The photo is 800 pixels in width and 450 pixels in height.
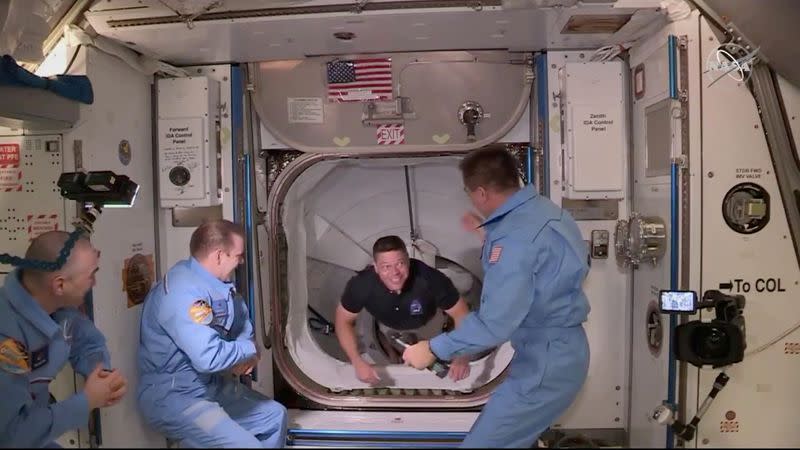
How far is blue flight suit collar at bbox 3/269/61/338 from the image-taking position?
6.72 feet

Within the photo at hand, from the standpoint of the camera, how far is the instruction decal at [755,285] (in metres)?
2.53

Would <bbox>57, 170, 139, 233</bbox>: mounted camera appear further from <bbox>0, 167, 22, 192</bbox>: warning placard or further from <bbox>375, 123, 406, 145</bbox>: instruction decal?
<bbox>375, 123, 406, 145</bbox>: instruction decal

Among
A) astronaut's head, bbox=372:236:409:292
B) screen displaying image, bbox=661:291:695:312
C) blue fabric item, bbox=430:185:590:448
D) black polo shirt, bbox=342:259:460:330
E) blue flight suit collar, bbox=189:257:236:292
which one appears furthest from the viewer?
black polo shirt, bbox=342:259:460:330

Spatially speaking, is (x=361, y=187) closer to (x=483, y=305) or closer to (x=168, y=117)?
(x=168, y=117)

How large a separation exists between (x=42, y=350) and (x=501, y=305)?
79.3 inches

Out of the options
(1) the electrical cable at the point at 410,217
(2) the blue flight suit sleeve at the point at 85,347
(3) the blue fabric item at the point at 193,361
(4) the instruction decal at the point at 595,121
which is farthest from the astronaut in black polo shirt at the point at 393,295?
(2) the blue flight suit sleeve at the point at 85,347

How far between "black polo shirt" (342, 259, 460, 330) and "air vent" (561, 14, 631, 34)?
79.0 inches

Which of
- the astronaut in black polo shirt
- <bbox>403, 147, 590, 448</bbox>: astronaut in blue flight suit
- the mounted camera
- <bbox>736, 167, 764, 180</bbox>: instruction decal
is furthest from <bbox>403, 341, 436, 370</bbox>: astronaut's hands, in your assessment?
<bbox>736, 167, 764, 180</bbox>: instruction decal

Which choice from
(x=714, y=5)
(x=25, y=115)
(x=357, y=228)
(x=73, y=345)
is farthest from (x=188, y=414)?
(x=714, y=5)

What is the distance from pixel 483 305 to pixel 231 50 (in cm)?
226

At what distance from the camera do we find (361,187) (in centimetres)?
466

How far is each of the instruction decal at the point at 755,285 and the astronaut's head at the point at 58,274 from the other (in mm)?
3095

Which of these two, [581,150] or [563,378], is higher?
[581,150]

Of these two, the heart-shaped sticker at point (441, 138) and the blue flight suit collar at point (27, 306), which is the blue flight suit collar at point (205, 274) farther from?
the heart-shaped sticker at point (441, 138)
